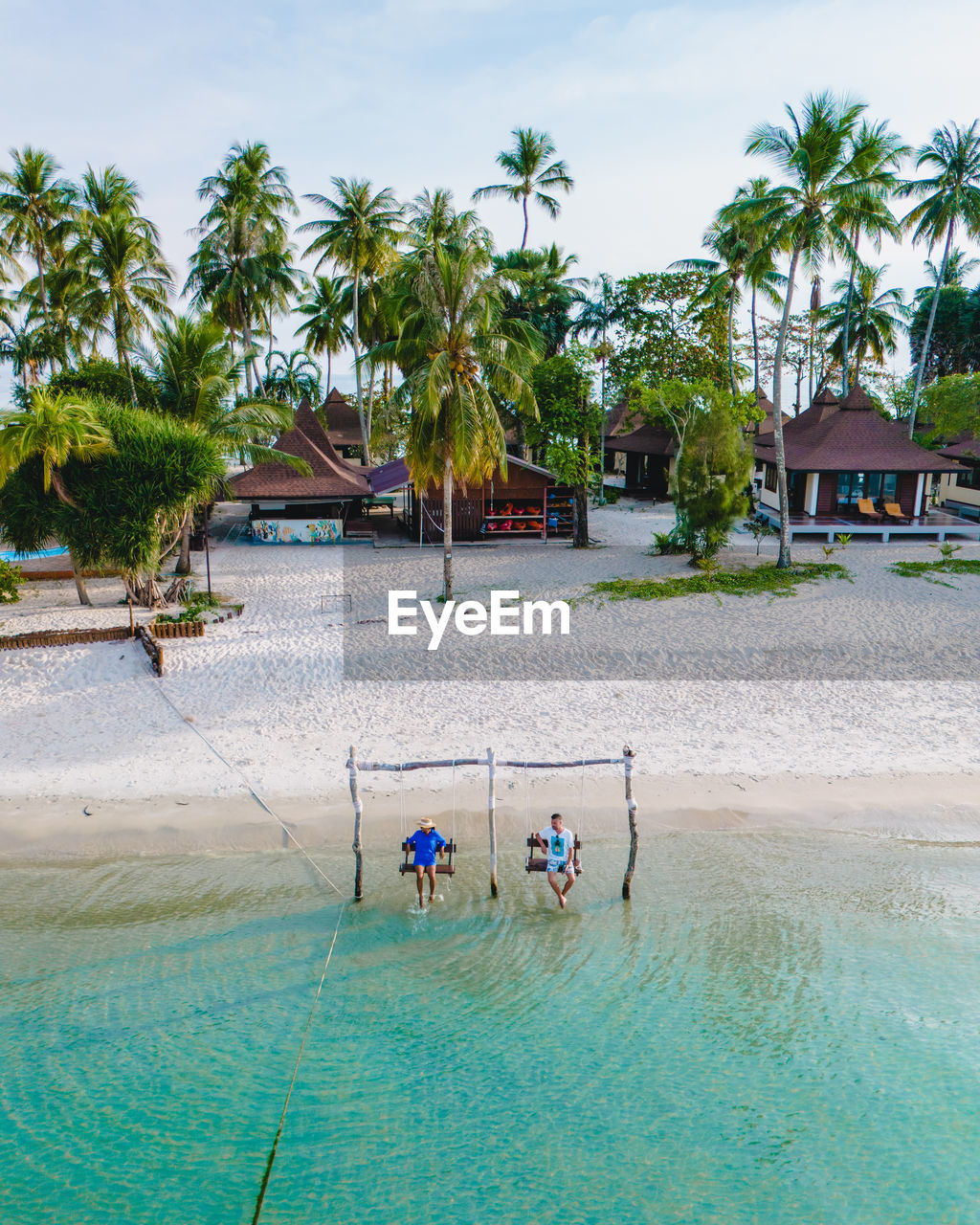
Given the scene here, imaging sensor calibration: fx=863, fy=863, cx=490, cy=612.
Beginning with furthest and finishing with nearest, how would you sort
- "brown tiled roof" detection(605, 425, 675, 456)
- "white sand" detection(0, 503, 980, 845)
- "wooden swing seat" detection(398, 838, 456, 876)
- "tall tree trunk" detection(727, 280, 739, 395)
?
"brown tiled roof" detection(605, 425, 675, 456) → "tall tree trunk" detection(727, 280, 739, 395) → "white sand" detection(0, 503, 980, 845) → "wooden swing seat" detection(398, 838, 456, 876)

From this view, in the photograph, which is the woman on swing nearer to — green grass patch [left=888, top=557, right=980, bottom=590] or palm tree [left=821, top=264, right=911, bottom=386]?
green grass patch [left=888, top=557, right=980, bottom=590]

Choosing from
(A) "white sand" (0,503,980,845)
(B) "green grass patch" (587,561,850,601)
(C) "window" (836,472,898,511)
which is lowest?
(A) "white sand" (0,503,980,845)

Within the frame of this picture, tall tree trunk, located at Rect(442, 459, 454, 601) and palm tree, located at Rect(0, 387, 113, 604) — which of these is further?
tall tree trunk, located at Rect(442, 459, 454, 601)

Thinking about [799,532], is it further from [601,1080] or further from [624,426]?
[601,1080]

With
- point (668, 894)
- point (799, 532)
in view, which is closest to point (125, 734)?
point (668, 894)

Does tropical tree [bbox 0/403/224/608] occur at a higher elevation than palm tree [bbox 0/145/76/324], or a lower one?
lower

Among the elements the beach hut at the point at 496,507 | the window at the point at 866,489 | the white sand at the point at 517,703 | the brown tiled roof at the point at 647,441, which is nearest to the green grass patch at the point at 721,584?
the white sand at the point at 517,703

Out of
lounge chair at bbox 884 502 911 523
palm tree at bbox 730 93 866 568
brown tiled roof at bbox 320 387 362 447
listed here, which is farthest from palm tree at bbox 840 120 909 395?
brown tiled roof at bbox 320 387 362 447
